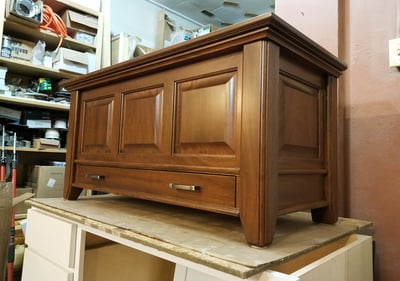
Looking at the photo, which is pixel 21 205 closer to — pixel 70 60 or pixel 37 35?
pixel 70 60

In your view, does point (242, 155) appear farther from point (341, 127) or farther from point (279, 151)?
point (341, 127)

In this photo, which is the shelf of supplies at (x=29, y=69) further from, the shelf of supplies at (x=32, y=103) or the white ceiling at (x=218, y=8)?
the white ceiling at (x=218, y=8)

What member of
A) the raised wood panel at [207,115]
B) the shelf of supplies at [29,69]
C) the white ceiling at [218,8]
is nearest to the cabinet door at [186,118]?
the raised wood panel at [207,115]

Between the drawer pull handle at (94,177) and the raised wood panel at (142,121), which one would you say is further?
the drawer pull handle at (94,177)

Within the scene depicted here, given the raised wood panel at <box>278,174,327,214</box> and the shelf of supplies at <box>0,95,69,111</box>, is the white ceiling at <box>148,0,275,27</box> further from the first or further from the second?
the raised wood panel at <box>278,174,327,214</box>

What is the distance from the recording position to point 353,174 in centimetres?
121

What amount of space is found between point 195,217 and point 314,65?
2.07 feet

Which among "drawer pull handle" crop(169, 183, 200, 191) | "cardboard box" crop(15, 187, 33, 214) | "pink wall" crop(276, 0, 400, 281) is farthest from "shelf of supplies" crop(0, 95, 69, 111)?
"pink wall" crop(276, 0, 400, 281)

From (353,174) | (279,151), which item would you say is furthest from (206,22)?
(279,151)

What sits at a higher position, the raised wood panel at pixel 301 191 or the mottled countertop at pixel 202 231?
the raised wood panel at pixel 301 191

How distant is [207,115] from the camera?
2.83 feet

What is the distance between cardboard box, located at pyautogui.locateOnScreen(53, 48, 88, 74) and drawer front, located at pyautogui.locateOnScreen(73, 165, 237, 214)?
1480 millimetres

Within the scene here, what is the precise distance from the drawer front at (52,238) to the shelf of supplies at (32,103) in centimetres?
120

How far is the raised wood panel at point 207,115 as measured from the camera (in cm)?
81
